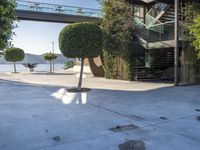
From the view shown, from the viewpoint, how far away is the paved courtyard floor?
4609 mm

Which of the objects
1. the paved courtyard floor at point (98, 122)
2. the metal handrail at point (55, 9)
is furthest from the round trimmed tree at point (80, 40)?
the metal handrail at point (55, 9)

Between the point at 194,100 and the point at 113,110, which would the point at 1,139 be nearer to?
the point at 113,110

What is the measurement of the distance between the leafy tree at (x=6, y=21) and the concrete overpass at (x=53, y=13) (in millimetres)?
14858

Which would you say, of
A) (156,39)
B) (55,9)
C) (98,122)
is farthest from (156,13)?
(98,122)

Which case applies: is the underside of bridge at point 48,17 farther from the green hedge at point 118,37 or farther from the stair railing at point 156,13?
the stair railing at point 156,13

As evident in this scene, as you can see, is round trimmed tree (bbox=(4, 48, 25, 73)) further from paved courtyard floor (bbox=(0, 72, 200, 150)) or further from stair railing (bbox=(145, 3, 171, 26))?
paved courtyard floor (bbox=(0, 72, 200, 150))

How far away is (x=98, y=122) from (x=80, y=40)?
5138 mm

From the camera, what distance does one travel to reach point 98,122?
235 inches

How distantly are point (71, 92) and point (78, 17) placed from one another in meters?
11.6

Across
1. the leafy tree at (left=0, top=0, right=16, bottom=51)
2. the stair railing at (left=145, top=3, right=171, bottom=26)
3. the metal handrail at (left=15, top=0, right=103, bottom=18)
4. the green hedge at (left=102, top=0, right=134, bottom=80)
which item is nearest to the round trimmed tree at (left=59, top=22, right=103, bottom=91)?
the green hedge at (left=102, top=0, right=134, bottom=80)

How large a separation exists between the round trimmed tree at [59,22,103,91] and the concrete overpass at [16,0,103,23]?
8567 millimetres

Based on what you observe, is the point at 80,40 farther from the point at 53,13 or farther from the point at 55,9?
the point at 55,9

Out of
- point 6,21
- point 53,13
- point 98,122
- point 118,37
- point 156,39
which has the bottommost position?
point 98,122

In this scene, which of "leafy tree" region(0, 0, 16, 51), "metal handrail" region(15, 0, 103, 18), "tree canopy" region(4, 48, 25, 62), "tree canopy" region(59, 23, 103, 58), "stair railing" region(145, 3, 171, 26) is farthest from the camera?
"tree canopy" region(4, 48, 25, 62)
